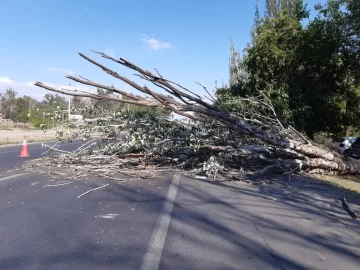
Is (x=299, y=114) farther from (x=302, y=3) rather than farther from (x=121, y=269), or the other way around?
(x=121, y=269)

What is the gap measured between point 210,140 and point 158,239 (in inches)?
233

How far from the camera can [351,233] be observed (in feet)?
17.5

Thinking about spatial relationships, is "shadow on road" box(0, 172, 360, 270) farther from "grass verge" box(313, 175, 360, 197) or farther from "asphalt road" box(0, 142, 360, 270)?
"grass verge" box(313, 175, 360, 197)

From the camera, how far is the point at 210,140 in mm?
10430

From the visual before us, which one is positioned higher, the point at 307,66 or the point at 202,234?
the point at 307,66

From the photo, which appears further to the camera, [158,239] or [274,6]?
[274,6]

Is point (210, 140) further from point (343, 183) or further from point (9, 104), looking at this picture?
point (9, 104)

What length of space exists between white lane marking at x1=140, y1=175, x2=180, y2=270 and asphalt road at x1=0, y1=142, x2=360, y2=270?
0.01 m

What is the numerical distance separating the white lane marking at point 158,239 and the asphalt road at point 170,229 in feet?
0.04

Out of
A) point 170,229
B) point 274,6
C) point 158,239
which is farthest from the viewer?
point 274,6

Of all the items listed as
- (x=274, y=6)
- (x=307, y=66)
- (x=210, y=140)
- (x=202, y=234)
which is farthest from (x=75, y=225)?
(x=274, y=6)

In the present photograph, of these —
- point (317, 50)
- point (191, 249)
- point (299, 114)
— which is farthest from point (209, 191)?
point (317, 50)

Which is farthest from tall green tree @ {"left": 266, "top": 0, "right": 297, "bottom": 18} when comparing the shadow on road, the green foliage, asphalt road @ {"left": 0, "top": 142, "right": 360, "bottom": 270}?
the shadow on road

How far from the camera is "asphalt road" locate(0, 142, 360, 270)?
13.4ft
